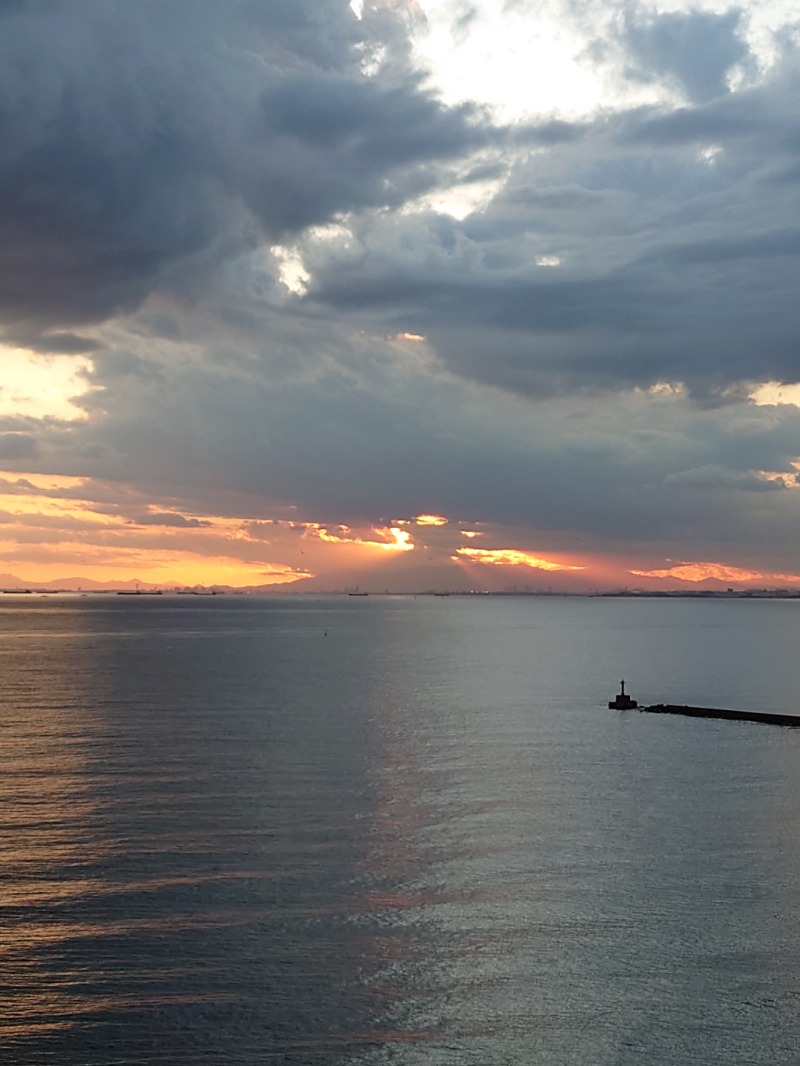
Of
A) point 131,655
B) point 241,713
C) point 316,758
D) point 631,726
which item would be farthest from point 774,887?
point 131,655

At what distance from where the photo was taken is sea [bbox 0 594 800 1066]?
30.8 meters

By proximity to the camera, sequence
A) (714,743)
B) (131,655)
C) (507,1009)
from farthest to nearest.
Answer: (131,655), (714,743), (507,1009)

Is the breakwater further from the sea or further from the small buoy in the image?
the sea

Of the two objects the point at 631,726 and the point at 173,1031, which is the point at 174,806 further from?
the point at 631,726

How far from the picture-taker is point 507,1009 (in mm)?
32375

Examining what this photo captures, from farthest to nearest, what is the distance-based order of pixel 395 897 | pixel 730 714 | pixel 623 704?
pixel 623 704 → pixel 730 714 → pixel 395 897

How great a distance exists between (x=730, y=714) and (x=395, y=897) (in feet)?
228

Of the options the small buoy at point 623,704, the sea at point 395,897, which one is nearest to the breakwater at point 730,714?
the small buoy at point 623,704

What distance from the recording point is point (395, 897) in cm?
4250

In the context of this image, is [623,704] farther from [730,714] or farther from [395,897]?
[395,897]

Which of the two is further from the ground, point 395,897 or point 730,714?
point 730,714

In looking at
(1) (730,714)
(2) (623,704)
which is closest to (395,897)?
(1) (730,714)

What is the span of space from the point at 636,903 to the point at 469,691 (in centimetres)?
8578

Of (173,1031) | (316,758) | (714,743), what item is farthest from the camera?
→ (714,743)
